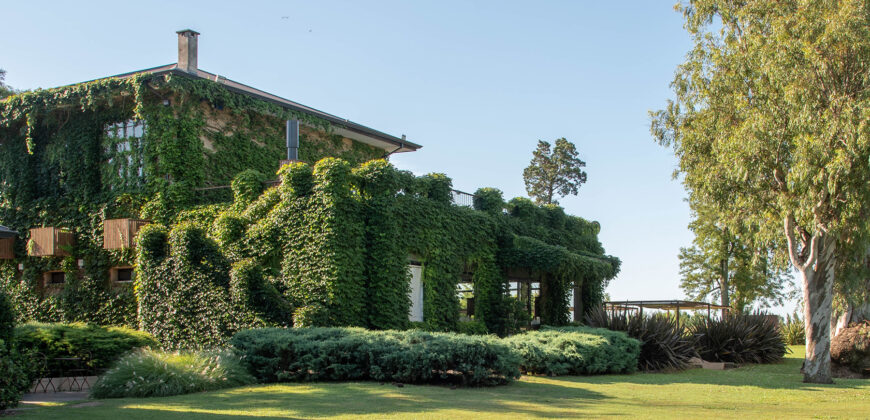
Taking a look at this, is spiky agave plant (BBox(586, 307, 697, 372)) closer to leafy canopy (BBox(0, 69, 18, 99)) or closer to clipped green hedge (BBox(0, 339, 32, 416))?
clipped green hedge (BBox(0, 339, 32, 416))

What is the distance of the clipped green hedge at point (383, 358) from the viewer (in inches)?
521

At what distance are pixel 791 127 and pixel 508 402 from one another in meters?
9.53

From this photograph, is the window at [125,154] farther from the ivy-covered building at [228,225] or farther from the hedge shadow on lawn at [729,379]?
the hedge shadow on lawn at [729,379]

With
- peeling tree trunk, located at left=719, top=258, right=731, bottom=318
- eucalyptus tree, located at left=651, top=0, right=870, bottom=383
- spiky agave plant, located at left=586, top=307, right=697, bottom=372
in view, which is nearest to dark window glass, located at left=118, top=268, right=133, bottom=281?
spiky agave plant, located at left=586, top=307, right=697, bottom=372

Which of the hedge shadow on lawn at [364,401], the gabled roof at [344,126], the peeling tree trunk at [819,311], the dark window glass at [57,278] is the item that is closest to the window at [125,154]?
the gabled roof at [344,126]

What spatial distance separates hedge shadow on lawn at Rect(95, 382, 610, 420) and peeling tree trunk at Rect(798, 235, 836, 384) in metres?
7.40

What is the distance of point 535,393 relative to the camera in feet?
42.1

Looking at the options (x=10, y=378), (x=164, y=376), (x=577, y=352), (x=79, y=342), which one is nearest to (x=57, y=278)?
(x=79, y=342)

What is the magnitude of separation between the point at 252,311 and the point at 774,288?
1420 inches

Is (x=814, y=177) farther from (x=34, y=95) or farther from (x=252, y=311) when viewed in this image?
(x=34, y=95)

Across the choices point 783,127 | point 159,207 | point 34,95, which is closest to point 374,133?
point 159,207

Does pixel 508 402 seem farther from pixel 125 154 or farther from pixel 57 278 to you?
pixel 57 278

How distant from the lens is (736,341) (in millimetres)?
23125

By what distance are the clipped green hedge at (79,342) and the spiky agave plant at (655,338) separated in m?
12.1
